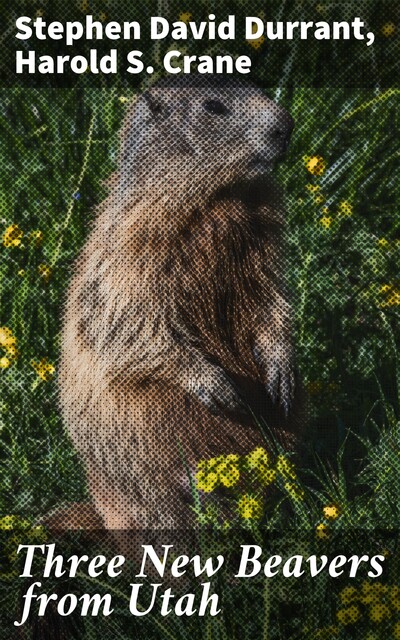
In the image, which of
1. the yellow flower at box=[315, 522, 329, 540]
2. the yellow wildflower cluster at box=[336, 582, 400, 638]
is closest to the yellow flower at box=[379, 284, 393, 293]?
the yellow flower at box=[315, 522, 329, 540]

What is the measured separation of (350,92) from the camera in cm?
412

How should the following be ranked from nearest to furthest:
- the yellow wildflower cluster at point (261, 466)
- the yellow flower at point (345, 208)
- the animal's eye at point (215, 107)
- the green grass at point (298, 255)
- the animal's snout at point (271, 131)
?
the yellow wildflower cluster at point (261, 466)
the animal's snout at point (271, 131)
the animal's eye at point (215, 107)
the green grass at point (298, 255)
the yellow flower at point (345, 208)

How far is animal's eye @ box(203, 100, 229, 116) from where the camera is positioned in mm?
3449

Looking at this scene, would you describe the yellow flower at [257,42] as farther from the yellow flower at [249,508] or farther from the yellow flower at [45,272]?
the yellow flower at [249,508]

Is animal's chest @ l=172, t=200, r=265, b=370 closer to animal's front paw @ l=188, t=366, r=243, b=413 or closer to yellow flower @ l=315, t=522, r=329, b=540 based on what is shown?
animal's front paw @ l=188, t=366, r=243, b=413

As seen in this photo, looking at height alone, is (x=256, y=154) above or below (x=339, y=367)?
above

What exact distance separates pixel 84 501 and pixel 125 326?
54 cm

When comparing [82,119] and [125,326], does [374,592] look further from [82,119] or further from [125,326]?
[82,119]

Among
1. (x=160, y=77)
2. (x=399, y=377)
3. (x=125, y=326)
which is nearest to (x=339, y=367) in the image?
(x=399, y=377)

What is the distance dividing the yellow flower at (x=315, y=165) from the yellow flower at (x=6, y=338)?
1.15 m

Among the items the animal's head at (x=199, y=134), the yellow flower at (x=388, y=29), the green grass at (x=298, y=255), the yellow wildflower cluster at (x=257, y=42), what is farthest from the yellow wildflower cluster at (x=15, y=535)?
the yellow flower at (x=388, y=29)

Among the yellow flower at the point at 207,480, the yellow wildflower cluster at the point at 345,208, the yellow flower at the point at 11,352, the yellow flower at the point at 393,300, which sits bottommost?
the yellow flower at the point at 207,480

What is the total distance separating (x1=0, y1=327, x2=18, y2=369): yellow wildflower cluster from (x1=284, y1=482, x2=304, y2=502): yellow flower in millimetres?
1195
